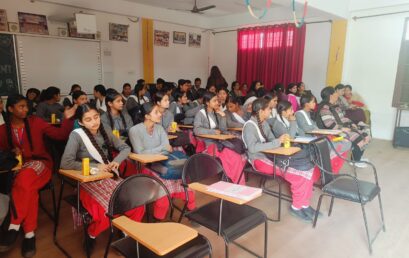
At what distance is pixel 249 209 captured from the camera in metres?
2.13

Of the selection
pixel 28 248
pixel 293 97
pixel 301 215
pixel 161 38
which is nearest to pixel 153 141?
pixel 28 248

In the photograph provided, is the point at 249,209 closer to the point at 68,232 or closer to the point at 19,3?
the point at 68,232

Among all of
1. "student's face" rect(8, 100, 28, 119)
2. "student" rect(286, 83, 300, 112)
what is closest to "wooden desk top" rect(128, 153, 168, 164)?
"student's face" rect(8, 100, 28, 119)

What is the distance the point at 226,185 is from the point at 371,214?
1.91 metres

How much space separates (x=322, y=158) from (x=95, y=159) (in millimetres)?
2010

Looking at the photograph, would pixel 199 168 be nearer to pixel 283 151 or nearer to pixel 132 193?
pixel 132 193

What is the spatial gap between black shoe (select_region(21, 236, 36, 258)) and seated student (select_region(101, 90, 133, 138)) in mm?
1439

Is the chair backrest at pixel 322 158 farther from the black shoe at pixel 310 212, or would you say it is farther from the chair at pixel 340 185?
the black shoe at pixel 310 212

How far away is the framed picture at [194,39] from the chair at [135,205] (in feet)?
24.4

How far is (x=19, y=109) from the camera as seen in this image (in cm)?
253

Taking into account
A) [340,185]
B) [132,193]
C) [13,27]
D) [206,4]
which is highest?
[206,4]

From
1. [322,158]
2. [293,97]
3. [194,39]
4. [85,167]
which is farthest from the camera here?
[194,39]

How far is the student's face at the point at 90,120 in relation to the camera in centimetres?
241

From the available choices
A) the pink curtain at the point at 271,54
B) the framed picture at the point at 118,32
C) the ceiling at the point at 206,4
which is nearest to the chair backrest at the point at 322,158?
the ceiling at the point at 206,4
